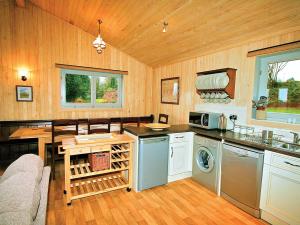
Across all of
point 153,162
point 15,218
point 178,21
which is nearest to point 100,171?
point 153,162

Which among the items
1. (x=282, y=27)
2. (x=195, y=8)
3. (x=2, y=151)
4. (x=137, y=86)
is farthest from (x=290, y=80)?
(x=2, y=151)

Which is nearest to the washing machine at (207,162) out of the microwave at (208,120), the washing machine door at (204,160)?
the washing machine door at (204,160)

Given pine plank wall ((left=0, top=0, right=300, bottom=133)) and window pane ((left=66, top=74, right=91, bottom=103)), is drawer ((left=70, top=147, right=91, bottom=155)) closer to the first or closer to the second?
pine plank wall ((left=0, top=0, right=300, bottom=133))

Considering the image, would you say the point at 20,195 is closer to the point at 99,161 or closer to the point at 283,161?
the point at 99,161

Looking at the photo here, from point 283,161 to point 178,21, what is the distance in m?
2.26

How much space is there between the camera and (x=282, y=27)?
Result: 2.22m

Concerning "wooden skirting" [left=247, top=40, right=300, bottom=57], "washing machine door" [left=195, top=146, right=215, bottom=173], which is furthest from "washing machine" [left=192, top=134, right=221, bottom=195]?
"wooden skirting" [left=247, top=40, right=300, bottom=57]

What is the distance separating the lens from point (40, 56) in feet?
13.0

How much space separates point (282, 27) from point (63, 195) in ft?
11.8

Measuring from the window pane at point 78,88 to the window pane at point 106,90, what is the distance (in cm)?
25

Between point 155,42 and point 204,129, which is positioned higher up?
point 155,42

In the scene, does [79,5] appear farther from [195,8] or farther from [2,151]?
[2,151]

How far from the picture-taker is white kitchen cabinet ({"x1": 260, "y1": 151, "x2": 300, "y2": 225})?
181 centimetres

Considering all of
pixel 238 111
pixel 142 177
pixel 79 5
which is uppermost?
pixel 79 5
